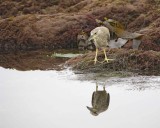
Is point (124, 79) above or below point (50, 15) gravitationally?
below

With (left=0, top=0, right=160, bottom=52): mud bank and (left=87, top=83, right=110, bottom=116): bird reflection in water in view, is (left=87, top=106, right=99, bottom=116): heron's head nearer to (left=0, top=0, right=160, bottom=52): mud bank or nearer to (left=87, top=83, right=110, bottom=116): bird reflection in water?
(left=87, top=83, right=110, bottom=116): bird reflection in water

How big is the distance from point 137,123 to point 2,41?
7.97 metres

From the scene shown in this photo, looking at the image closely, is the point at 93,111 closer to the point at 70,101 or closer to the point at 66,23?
the point at 70,101

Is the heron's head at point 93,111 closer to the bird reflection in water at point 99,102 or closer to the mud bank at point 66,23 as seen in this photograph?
the bird reflection in water at point 99,102

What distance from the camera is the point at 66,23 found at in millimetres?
13969

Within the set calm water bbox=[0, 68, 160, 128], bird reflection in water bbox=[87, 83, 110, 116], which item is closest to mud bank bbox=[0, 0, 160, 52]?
calm water bbox=[0, 68, 160, 128]

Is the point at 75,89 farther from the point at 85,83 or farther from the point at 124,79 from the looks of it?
the point at 124,79

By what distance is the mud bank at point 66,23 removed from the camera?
535 inches

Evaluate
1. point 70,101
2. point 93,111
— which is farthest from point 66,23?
point 93,111

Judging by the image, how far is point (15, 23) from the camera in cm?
1426

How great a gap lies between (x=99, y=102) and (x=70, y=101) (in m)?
A: 0.52

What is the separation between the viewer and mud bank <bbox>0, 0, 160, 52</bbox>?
44.6 ft

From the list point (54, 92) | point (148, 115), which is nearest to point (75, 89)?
point (54, 92)

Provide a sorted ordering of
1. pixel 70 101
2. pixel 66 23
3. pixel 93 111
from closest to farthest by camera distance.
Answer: pixel 93 111 → pixel 70 101 → pixel 66 23
